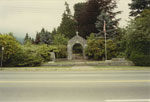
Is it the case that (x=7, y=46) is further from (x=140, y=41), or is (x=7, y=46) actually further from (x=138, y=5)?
(x=138, y=5)

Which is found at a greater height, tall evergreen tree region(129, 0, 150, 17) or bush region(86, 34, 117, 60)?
tall evergreen tree region(129, 0, 150, 17)

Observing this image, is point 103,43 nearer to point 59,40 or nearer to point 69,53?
point 69,53

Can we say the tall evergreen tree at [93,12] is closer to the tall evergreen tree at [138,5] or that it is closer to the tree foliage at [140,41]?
the tall evergreen tree at [138,5]

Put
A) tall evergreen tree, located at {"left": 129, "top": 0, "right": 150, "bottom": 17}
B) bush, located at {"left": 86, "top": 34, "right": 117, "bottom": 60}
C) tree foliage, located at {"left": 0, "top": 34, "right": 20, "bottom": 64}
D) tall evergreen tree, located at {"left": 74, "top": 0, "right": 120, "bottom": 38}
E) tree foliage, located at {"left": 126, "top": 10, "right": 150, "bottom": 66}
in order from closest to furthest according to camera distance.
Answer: tree foliage, located at {"left": 0, "top": 34, "right": 20, "bottom": 64}, tree foliage, located at {"left": 126, "top": 10, "right": 150, "bottom": 66}, bush, located at {"left": 86, "top": 34, "right": 117, "bottom": 60}, tall evergreen tree, located at {"left": 129, "top": 0, "right": 150, "bottom": 17}, tall evergreen tree, located at {"left": 74, "top": 0, "right": 120, "bottom": 38}

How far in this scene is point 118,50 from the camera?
19250 millimetres

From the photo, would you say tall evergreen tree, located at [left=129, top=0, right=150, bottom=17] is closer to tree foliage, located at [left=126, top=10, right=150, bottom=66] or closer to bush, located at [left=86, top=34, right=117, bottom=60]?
tree foliage, located at [left=126, top=10, right=150, bottom=66]

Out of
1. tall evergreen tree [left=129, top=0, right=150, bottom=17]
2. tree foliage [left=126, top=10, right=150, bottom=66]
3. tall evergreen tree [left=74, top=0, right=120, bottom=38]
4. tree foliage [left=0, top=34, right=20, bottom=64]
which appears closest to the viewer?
tree foliage [left=0, top=34, right=20, bottom=64]

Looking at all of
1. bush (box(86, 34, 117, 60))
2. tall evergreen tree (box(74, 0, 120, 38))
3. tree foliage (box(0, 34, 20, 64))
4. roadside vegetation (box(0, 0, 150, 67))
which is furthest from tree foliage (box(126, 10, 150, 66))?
tree foliage (box(0, 34, 20, 64))

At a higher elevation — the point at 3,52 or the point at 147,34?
the point at 147,34

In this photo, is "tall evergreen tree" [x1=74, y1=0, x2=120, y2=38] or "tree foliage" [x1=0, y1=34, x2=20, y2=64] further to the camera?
"tall evergreen tree" [x1=74, y1=0, x2=120, y2=38]

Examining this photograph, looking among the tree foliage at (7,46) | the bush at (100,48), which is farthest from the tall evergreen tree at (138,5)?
the tree foliage at (7,46)

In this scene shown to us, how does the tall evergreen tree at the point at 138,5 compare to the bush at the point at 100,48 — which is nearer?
the bush at the point at 100,48

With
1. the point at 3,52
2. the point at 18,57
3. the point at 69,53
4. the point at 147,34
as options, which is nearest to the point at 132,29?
the point at 147,34

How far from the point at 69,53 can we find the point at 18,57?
10269mm
